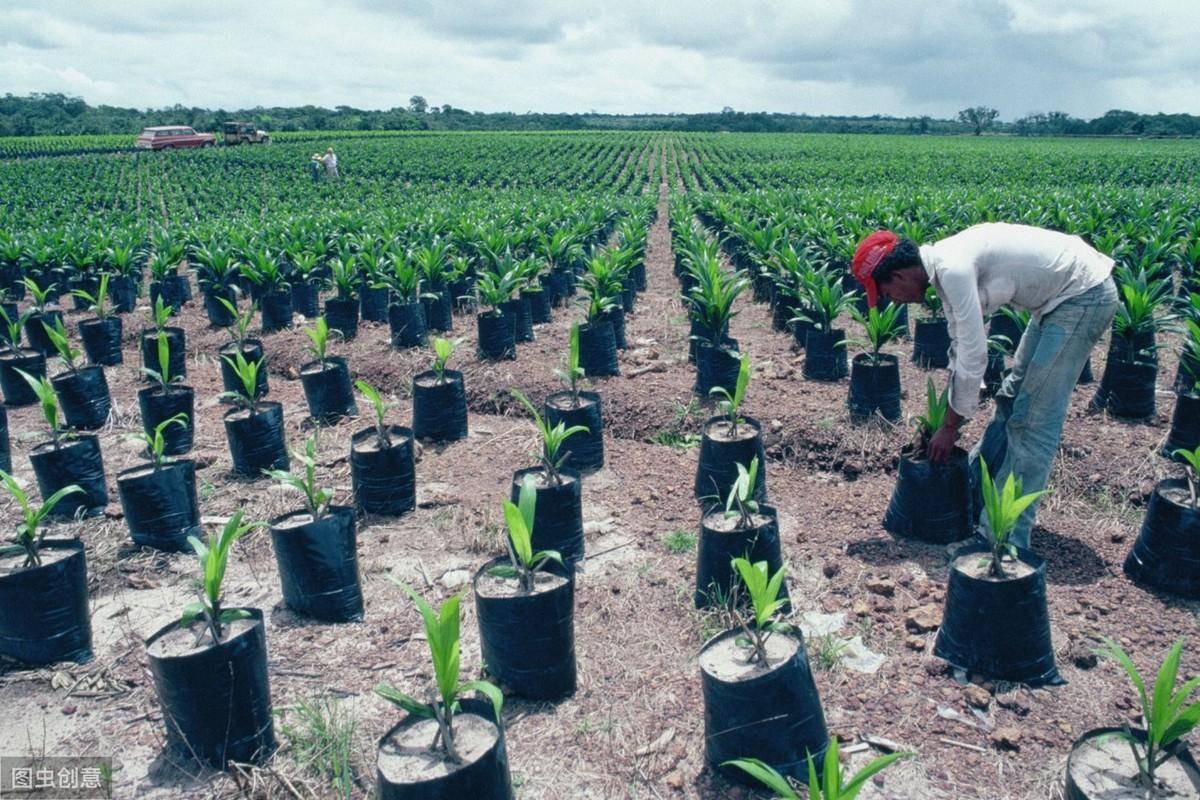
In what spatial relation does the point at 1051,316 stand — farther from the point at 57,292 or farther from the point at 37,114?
the point at 37,114

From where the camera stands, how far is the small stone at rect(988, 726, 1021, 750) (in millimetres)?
2861

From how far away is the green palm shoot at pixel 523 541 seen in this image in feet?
9.76

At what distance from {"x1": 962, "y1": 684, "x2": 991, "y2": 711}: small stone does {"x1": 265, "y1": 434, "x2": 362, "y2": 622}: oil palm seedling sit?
2830 millimetres

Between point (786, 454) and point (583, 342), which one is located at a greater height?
point (583, 342)

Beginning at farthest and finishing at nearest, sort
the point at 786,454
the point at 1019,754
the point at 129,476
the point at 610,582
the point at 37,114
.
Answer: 1. the point at 37,114
2. the point at 786,454
3. the point at 129,476
4. the point at 610,582
5. the point at 1019,754

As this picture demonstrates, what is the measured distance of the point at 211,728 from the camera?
2904 mm

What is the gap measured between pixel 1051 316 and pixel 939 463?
3.07 ft

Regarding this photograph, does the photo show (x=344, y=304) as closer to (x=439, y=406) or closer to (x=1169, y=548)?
(x=439, y=406)

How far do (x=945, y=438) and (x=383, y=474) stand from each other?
10.8ft

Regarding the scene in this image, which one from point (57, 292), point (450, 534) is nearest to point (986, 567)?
point (450, 534)

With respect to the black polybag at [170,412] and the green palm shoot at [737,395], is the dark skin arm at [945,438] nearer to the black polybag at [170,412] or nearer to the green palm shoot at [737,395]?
the green palm shoot at [737,395]

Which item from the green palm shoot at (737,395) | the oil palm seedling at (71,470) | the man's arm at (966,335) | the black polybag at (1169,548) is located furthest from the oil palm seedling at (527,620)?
the oil palm seedling at (71,470)

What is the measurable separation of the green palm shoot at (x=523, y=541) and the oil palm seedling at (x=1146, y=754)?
1807mm

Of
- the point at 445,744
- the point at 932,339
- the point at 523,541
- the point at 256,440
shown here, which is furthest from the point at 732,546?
the point at 932,339
